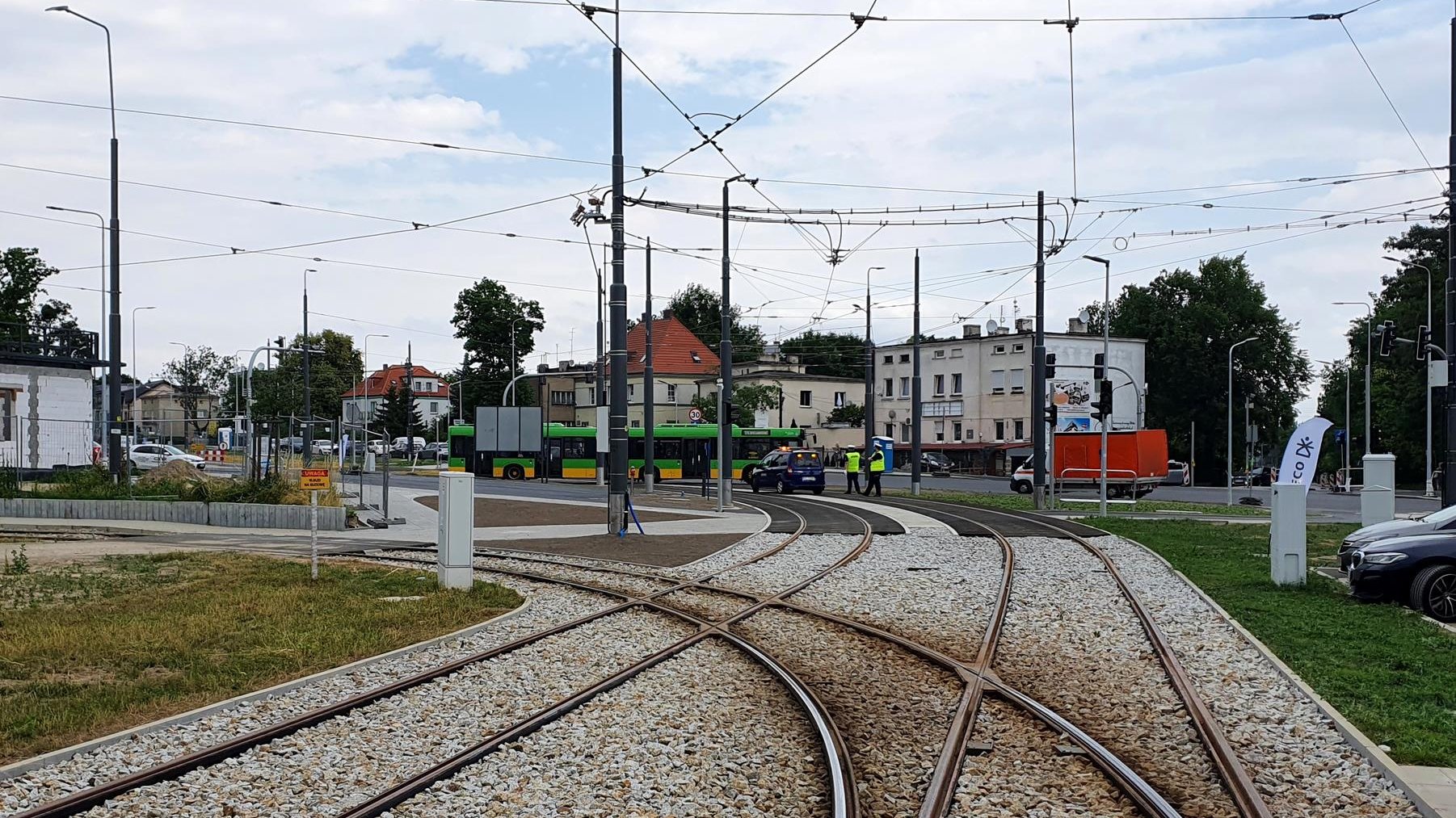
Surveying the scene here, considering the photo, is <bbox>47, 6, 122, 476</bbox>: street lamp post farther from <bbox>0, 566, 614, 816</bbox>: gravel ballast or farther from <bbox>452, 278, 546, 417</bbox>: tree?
<bbox>452, 278, 546, 417</bbox>: tree

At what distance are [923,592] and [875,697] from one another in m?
6.63

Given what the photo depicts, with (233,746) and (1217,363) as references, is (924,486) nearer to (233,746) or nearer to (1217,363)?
(1217,363)

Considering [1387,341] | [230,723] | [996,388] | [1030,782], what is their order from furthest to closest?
1. [996,388]
2. [1387,341]
3. [230,723]
4. [1030,782]

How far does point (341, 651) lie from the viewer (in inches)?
418

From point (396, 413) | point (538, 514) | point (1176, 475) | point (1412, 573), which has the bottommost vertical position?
point (1176, 475)

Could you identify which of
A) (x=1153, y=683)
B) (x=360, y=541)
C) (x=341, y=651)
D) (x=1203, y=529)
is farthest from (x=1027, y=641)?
(x=1203, y=529)

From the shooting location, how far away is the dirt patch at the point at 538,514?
28.3 metres

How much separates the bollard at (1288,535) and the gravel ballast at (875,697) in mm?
6576

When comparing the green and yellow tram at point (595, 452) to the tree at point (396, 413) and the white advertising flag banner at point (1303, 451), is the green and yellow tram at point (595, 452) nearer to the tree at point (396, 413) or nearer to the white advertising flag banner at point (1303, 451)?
the tree at point (396, 413)

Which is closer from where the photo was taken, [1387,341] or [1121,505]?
[1387,341]

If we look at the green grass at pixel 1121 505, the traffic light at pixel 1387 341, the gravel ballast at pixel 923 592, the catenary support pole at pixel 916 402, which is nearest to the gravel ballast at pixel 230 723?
the gravel ballast at pixel 923 592

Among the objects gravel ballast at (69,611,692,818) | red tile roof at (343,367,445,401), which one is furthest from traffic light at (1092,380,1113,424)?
red tile roof at (343,367,445,401)

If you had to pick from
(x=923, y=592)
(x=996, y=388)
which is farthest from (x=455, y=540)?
(x=996, y=388)

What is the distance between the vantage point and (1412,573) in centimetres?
1404
